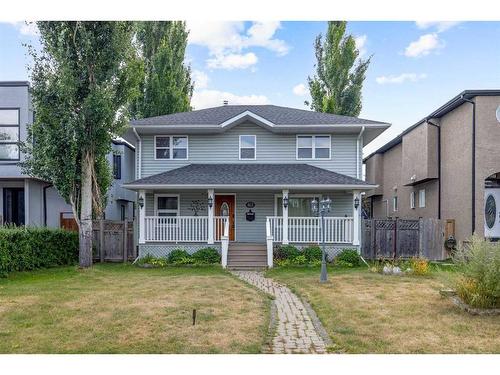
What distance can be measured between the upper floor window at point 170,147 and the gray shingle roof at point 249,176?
75cm

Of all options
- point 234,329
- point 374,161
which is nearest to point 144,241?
point 234,329

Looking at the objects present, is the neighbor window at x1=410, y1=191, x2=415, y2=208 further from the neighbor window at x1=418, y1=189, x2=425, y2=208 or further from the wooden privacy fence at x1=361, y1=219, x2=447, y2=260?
the wooden privacy fence at x1=361, y1=219, x2=447, y2=260

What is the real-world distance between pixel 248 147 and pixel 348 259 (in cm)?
627

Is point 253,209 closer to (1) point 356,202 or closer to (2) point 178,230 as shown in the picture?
(2) point 178,230

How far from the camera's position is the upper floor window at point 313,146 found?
1691 cm

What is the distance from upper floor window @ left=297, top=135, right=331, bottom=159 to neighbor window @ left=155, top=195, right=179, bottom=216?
5.58 metres

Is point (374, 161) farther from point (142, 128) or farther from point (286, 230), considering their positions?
point (142, 128)

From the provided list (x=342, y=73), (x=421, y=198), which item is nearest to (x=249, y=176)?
(x=421, y=198)

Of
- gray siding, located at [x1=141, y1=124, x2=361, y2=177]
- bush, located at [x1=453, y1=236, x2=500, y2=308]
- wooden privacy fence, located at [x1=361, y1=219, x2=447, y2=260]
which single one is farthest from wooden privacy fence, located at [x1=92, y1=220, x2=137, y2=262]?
bush, located at [x1=453, y1=236, x2=500, y2=308]

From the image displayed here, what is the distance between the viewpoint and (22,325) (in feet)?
20.9

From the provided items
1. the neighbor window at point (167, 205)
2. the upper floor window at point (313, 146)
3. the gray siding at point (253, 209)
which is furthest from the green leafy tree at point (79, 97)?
the upper floor window at point (313, 146)

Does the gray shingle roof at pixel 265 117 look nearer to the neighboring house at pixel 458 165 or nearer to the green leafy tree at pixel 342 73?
the neighboring house at pixel 458 165

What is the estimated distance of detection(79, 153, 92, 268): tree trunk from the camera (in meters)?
13.7

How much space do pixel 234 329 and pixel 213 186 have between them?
8.87m
